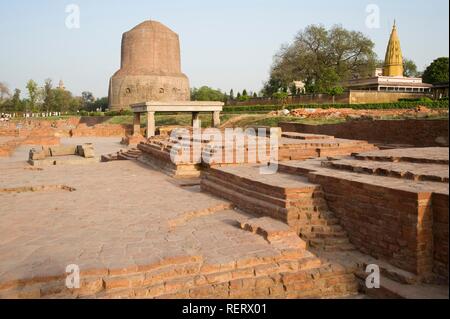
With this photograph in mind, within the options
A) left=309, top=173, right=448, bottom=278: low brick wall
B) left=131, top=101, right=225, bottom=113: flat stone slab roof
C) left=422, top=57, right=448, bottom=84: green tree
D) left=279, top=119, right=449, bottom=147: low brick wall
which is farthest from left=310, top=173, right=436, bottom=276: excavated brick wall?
left=422, top=57, right=448, bottom=84: green tree

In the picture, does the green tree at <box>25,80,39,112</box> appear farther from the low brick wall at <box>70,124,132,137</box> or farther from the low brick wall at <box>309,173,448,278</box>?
the low brick wall at <box>309,173,448,278</box>

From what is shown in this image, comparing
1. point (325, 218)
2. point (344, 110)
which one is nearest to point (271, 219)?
point (325, 218)

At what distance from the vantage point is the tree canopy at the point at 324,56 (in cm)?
2839

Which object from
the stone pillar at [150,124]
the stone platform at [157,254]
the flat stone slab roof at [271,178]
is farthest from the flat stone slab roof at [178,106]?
the stone platform at [157,254]

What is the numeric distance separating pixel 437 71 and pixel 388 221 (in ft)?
109

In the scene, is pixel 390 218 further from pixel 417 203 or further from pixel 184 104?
pixel 184 104

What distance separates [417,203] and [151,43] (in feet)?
85.7

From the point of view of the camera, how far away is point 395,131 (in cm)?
1074

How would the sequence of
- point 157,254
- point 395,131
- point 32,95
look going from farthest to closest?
point 32,95 → point 395,131 → point 157,254

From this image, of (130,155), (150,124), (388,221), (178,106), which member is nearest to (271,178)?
(388,221)

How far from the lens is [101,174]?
8148 mm

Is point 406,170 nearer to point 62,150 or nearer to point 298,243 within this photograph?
point 298,243

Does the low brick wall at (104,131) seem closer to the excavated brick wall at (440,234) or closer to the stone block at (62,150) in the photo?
the stone block at (62,150)

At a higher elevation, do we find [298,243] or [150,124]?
[150,124]
